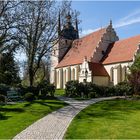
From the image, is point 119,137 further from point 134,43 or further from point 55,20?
point 134,43

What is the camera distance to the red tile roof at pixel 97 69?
48.6 m

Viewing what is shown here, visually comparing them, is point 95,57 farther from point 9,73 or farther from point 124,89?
point 124,89

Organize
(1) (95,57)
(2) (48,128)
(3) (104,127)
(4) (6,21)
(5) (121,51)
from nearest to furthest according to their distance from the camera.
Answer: (2) (48,128) → (3) (104,127) → (4) (6,21) → (5) (121,51) → (1) (95,57)

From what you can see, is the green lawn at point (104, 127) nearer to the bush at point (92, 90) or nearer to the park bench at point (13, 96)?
the park bench at point (13, 96)

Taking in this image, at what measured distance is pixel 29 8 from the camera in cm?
3188

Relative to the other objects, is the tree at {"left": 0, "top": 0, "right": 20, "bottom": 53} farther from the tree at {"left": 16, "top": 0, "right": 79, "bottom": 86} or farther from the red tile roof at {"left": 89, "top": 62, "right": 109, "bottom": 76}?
the red tile roof at {"left": 89, "top": 62, "right": 109, "bottom": 76}

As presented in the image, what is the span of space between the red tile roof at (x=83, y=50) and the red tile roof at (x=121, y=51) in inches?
115

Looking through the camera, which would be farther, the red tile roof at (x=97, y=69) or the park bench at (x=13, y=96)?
the red tile roof at (x=97, y=69)

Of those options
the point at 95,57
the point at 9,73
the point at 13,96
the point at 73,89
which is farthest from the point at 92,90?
the point at 95,57

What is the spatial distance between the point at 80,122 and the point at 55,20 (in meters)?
23.6

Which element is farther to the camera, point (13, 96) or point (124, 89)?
point (124, 89)

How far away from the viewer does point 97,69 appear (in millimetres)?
49406

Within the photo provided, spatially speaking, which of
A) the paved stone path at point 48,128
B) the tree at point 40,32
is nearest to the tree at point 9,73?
the tree at point 40,32

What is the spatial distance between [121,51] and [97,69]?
196 inches
